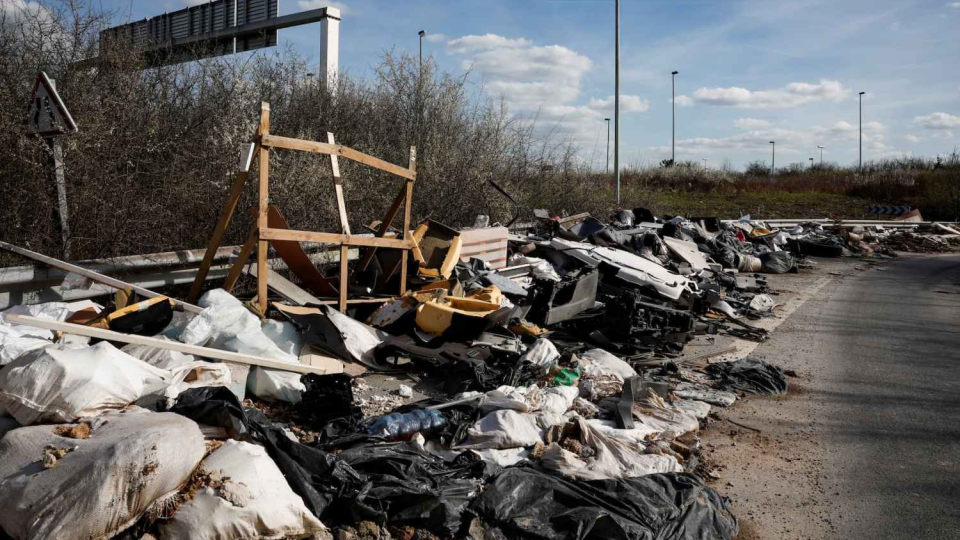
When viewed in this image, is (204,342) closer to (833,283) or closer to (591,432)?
(591,432)

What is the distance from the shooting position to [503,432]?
14.9 ft

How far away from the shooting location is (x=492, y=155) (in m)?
16.7

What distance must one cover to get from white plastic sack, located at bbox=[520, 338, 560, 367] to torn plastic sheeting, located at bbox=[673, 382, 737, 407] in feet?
3.85

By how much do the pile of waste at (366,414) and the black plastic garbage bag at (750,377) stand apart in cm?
2

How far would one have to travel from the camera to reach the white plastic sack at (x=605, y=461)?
4.15 metres

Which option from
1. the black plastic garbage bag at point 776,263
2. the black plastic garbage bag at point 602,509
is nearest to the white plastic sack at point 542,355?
the black plastic garbage bag at point 602,509

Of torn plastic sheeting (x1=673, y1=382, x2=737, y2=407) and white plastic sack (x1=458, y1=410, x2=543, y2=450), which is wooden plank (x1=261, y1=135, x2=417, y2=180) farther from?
torn plastic sheeting (x1=673, y1=382, x2=737, y2=407)

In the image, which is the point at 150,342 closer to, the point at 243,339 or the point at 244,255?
the point at 243,339

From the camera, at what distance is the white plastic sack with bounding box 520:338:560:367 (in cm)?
622

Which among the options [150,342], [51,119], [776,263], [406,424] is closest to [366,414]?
[406,424]

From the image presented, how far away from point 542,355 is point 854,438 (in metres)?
2.66

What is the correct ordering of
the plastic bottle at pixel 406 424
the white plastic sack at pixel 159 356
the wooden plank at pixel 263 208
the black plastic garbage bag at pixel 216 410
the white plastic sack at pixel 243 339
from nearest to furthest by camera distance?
the black plastic garbage bag at pixel 216 410 < the plastic bottle at pixel 406 424 < the white plastic sack at pixel 159 356 < the white plastic sack at pixel 243 339 < the wooden plank at pixel 263 208

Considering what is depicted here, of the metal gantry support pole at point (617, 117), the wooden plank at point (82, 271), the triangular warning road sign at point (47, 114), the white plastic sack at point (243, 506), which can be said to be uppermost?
the metal gantry support pole at point (617, 117)

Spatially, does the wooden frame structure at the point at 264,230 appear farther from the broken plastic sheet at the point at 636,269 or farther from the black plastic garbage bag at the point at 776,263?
the black plastic garbage bag at the point at 776,263
